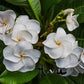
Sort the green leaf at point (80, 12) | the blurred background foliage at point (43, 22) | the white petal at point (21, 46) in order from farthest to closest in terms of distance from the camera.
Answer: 1. the green leaf at point (80, 12)
2. the blurred background foliage at point (43, 22)
3. the white petal at point (21, 46)

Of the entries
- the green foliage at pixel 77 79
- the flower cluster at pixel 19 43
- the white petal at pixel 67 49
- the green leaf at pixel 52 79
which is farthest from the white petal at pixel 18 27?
the green foliage at pixel 77 79

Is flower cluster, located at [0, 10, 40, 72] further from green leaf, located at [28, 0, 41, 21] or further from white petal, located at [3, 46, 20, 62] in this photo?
green leaf, located at [28, 0, 41, 21]

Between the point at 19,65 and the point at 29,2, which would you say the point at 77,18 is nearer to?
the point at 29,2

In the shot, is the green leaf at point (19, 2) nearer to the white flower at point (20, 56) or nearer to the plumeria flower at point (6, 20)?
the plumeria flower at point (6, 20)

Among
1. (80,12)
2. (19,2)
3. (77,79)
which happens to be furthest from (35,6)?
(77,79)

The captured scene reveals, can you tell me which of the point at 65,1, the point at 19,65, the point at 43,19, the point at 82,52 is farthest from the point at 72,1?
the point at 19,65

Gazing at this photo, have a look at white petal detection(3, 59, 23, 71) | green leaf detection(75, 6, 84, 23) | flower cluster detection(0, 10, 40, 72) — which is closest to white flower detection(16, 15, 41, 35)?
flower cluster detection(0, 10, 40, 72)
